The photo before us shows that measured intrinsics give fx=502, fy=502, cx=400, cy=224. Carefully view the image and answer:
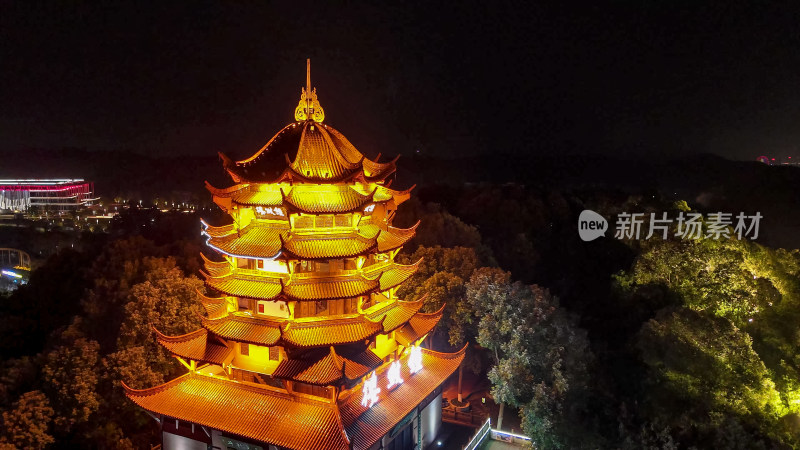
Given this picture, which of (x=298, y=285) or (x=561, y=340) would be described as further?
(x=561, y=340)

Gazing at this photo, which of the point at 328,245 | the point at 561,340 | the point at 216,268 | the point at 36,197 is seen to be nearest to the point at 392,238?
the point at 328,245

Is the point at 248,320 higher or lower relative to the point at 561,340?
higher

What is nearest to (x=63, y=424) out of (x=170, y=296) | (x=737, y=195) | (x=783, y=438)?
(x=170, y=296)

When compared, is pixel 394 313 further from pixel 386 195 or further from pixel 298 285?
pixel 386 195

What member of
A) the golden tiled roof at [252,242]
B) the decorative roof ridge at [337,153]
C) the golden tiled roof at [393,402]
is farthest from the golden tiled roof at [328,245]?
the golden tiled roof at [393,402]

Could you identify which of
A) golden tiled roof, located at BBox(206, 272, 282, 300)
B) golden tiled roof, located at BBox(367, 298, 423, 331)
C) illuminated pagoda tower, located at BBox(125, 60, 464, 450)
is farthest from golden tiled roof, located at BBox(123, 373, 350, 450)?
golden tiled roof, located at BBox(367, 298, 423, 331)

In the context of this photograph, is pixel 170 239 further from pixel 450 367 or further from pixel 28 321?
pixel 450 367

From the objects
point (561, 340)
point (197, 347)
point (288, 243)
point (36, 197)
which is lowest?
point (36, 197)
